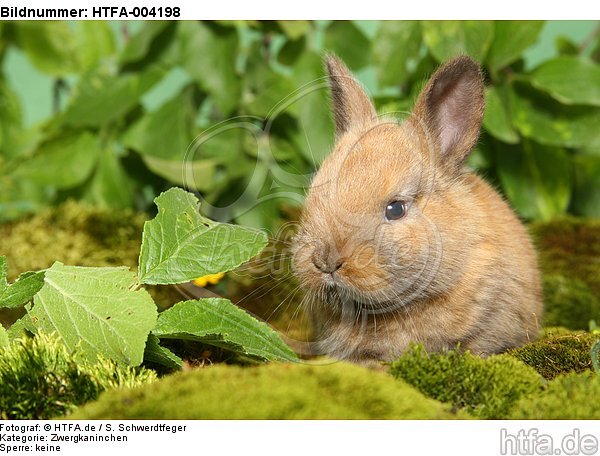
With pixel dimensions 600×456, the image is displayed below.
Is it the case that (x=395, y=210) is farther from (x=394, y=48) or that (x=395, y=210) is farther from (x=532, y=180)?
(x=532, y=180)

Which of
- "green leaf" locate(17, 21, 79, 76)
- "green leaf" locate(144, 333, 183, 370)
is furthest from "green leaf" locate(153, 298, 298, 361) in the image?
"green leaf" locate(17, 21, 79, 76)

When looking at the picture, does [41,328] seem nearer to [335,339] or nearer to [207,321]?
[207,321]

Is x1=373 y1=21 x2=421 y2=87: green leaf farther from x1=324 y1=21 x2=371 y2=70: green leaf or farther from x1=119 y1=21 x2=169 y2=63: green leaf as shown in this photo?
x1=119 y1=21 x2=169 y2=63: green leaf

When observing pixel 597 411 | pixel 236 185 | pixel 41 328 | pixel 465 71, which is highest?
pixel 465 71

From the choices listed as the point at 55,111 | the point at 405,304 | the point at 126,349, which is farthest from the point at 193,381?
the point at 55,111

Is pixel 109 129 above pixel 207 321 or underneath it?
above
